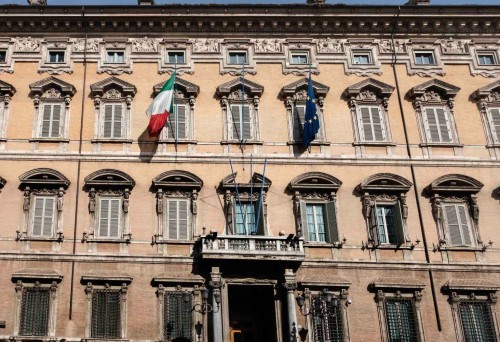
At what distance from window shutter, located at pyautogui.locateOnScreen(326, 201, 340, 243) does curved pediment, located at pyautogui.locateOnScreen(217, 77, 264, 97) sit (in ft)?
19.7

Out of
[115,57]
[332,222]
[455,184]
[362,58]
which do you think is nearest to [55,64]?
[115,57]

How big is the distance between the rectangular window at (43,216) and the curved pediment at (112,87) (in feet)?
17.2

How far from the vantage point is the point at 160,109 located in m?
28.4

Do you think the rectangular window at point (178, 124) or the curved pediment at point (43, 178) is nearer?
the curved pediment at point (43, 178)

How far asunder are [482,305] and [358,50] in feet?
41.1

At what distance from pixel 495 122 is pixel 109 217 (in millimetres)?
17046

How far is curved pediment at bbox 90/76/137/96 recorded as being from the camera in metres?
29.7

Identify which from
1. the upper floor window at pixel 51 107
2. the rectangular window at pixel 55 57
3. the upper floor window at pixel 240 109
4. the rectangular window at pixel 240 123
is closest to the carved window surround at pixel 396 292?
the upper floor window at pixel 240 109

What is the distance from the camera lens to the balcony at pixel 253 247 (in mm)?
25656

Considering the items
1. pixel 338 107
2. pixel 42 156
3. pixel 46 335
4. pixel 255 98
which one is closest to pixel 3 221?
pixel 42 156

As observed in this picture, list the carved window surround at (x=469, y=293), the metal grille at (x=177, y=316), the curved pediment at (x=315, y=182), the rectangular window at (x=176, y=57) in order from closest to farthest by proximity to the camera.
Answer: the metal grille at (x=177, y=316), the carved window surround at (x=469, y=293), the curved pediment at (x=315, y=182), the rectangular window at (x=176, y=57)

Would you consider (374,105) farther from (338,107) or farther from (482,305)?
(482,305)

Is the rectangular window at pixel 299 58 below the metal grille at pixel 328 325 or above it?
above

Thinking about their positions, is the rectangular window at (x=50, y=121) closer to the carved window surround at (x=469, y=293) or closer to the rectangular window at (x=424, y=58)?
the rectangular window at (x=424, y=58)
